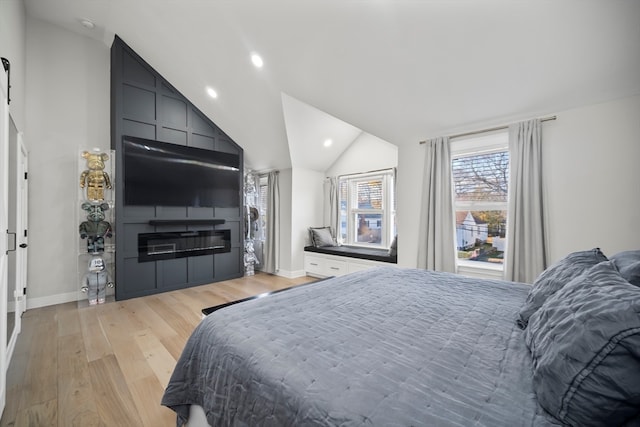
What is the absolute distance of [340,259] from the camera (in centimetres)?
443

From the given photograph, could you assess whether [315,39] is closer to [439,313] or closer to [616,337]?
[439,313]

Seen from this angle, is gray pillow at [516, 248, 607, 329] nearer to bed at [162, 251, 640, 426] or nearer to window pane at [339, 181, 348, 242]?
bed at [162, 251, 640, 426]

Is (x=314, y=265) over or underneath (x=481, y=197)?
underneath

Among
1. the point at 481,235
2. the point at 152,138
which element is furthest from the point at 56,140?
the point at 481,235

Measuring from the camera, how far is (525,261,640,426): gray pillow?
0.58 m

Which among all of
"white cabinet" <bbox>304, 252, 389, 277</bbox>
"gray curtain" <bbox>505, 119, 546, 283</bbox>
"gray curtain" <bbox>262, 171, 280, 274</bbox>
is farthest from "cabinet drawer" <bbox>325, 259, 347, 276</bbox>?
"gray curtain" <bbox>505, 119, 546, 283</bbox>

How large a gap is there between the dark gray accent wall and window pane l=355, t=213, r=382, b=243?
236 centimetres

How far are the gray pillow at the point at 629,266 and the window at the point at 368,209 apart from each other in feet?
10.8

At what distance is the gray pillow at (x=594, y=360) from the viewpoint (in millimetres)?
576

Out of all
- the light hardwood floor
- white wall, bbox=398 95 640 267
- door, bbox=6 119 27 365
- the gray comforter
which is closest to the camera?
the gray comforter

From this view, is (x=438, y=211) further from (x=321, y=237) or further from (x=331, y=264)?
(x=321, y=237)

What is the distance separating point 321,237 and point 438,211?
2.24 m

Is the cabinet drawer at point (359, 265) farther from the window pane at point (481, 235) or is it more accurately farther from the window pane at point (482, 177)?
the window pane at point (482, 177)

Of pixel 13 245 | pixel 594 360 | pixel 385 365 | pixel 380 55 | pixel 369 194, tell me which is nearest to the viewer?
pixel 594 360
